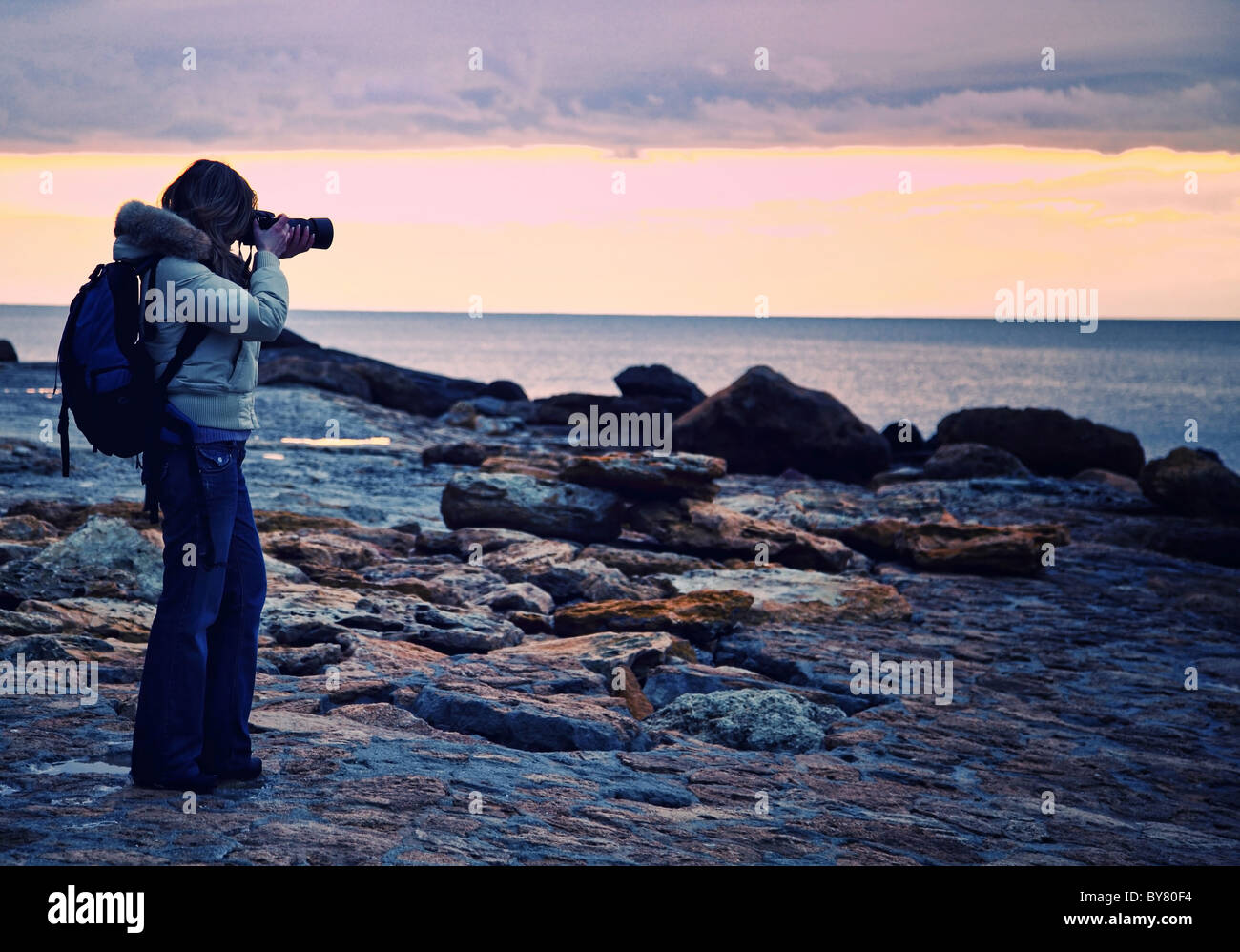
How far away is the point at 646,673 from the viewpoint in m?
6.88

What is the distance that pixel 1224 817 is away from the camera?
17.3ft

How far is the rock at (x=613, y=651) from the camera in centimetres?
679

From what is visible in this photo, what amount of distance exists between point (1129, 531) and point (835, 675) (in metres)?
8.18

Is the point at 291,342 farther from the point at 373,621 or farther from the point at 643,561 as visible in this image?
the point at 373,621

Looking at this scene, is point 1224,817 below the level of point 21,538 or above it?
below

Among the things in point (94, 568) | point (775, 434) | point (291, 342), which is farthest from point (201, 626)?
point (291, 342)

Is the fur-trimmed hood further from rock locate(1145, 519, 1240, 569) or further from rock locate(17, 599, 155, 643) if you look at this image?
rock locate(1145, 519, 1240, 569)

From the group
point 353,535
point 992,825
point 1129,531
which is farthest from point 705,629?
point 1129,531

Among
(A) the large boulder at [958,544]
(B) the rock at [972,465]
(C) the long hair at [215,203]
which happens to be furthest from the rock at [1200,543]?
(C) the long hair at [215,203]

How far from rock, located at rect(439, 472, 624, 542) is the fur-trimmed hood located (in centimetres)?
768

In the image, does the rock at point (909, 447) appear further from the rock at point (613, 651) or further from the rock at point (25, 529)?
the rock at point (25, 529)

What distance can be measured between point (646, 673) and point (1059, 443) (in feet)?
57.9

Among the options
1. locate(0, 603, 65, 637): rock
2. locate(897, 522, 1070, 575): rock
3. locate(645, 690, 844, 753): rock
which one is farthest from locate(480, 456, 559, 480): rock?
locate(645, 690, 844, 753): rock

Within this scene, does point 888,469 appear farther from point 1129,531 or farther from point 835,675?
point 835,675
